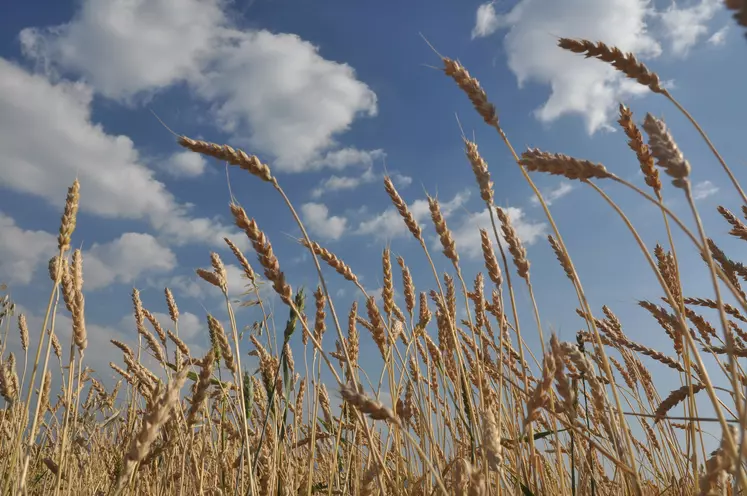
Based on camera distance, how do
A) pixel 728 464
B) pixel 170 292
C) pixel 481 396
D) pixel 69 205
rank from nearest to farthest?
pixel 728 464 < pixel 69 205 < pixel 481 396 < pixel 170 292

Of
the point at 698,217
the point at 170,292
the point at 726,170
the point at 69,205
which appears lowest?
the point at 698,217

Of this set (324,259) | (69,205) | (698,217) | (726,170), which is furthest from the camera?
(324,259)

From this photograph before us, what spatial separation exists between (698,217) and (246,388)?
1.94 m

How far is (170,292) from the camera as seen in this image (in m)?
3.75

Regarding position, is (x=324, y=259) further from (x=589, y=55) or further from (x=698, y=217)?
(x=698, y=217)

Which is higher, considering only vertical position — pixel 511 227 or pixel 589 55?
pixel 589 55

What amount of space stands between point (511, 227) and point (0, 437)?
3.82 m

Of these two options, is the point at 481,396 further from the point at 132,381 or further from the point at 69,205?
the point at 132,381

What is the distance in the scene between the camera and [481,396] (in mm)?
1973

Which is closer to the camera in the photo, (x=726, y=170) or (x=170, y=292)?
(x=726, y=170)

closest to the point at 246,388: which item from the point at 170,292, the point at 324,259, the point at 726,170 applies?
the point at 324,259

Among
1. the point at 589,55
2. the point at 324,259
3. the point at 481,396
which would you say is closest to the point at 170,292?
the point at 324,259

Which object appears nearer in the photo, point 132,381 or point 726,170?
point 726,170

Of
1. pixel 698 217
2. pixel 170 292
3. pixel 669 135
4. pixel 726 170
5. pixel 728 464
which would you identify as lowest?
pixel 728 464
